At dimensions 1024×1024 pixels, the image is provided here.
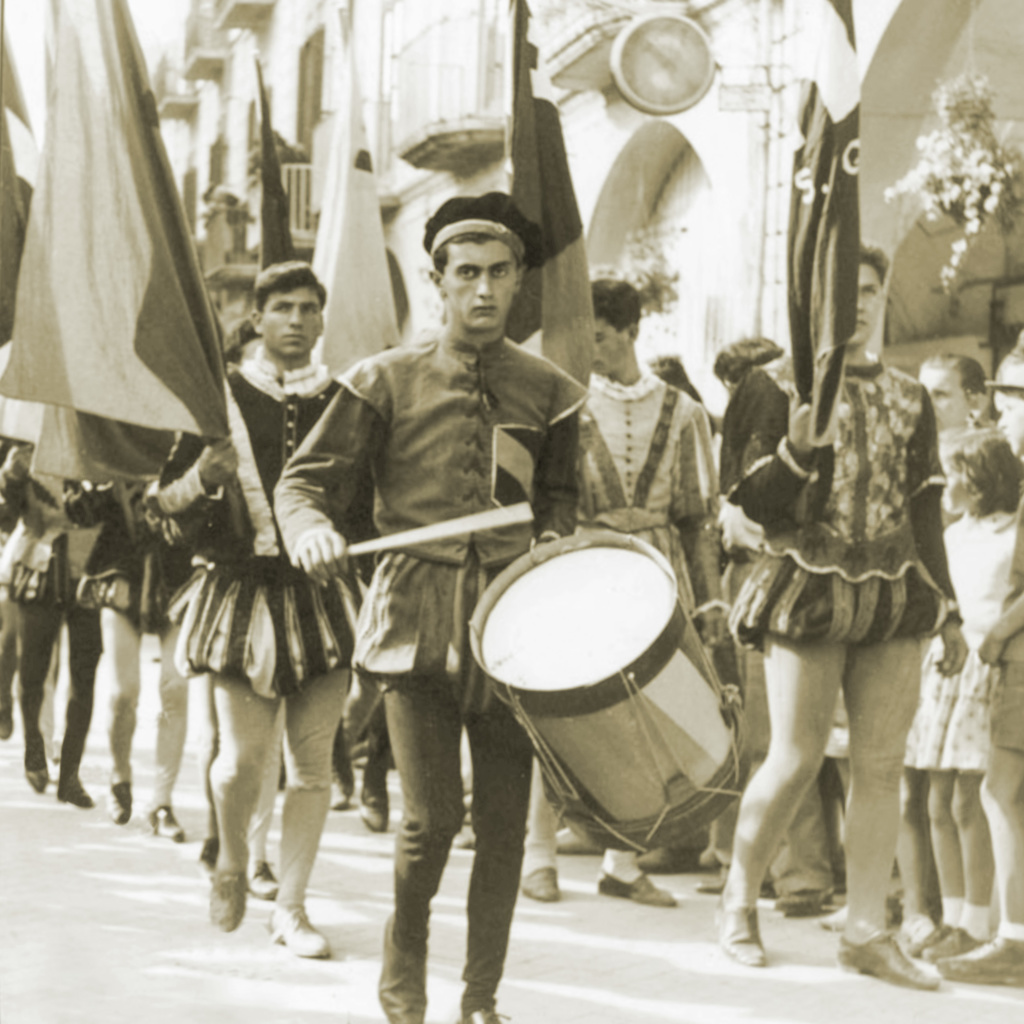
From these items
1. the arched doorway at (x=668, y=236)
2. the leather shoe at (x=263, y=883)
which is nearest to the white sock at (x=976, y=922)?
the leather shoe at (x=263, y=883)

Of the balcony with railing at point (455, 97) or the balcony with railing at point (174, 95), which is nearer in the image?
the balcony with railing at point (455, 97)

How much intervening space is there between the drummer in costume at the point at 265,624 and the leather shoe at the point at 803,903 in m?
1.65

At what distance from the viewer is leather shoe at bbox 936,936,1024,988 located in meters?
5.46

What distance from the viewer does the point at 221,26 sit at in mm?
30734

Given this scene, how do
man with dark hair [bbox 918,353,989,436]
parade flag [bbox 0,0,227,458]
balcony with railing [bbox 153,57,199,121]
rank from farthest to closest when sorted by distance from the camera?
balcony with railing [bbox 153,57,199,121]
man with dark hair [bbox 918,353,989,436]
parade flag [bbox 0,0,227,458]

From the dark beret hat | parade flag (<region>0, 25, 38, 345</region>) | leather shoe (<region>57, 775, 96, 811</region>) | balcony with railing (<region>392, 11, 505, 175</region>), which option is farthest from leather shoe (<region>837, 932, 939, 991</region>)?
balcony with railing (<region>392, 11, 505, 175</region>)

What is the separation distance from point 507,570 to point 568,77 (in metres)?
10.5

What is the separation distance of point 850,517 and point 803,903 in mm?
1607

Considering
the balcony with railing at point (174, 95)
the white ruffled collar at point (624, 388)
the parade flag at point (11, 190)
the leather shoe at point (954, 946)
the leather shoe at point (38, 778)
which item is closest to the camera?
the parade flag at point (11, 190)

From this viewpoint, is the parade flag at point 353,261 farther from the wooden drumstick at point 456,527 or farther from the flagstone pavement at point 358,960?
the wooden drumstick at point 456,527

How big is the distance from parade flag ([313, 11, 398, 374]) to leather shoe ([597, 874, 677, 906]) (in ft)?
9.40

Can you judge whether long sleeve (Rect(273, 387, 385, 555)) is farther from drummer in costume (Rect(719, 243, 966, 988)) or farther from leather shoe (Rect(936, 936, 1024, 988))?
leather shoe (Rect(936, 936, 1024, 988))

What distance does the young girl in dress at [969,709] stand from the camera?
582cm

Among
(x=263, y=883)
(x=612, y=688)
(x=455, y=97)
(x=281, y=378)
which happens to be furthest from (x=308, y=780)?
(x=455, y=97)
